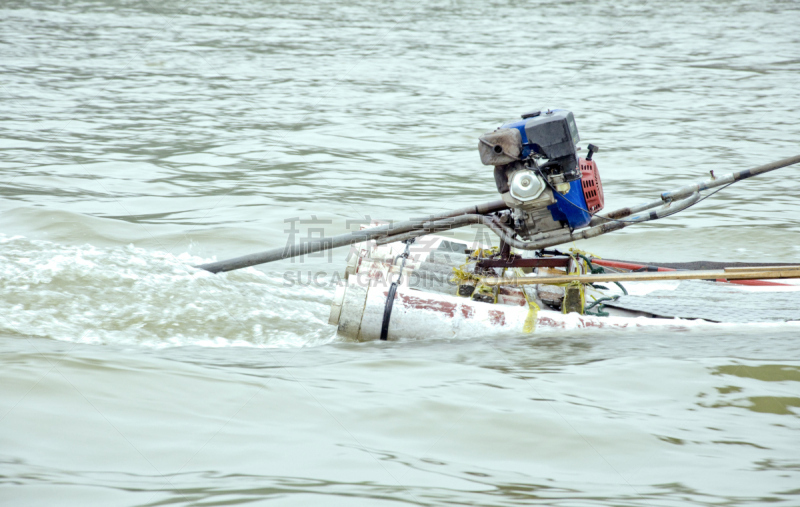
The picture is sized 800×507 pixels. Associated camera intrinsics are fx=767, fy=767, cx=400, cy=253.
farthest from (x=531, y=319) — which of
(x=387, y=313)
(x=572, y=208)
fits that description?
(x=387, y=313)

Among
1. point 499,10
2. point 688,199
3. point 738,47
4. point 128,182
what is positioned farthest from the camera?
point 499,10

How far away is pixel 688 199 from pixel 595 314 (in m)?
0.81

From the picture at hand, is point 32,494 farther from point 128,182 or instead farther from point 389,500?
point 128,182

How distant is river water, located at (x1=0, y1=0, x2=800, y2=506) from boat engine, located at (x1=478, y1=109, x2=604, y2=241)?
68cm

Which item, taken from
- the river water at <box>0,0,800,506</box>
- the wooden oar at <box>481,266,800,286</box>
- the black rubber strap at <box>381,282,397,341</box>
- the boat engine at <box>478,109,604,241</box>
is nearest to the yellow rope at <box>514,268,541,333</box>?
the river water at <box>0,0,800,506</box>

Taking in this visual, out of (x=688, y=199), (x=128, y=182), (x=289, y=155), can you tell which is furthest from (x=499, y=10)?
(x=688, y=199)

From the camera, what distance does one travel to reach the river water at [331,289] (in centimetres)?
288

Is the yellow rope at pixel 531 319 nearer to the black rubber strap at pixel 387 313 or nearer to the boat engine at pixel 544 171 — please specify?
the boat engine at pixel 544 171

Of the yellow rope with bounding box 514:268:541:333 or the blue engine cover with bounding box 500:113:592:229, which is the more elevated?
the blue engine cover with bounding box 500:113:592:229

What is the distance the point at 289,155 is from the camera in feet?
29.5

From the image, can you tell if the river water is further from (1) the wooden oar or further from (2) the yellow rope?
(1) the wooden oar

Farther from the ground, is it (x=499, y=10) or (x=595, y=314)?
(x=499, y=10)

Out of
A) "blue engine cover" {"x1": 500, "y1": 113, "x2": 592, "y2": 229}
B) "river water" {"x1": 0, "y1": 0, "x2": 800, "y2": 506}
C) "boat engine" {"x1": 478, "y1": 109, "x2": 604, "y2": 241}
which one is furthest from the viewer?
"blue engine cover" {"x1": 500, "y1": 113, "x2": 592, "y2": 229}

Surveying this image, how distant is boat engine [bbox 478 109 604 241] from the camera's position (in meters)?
3.83
